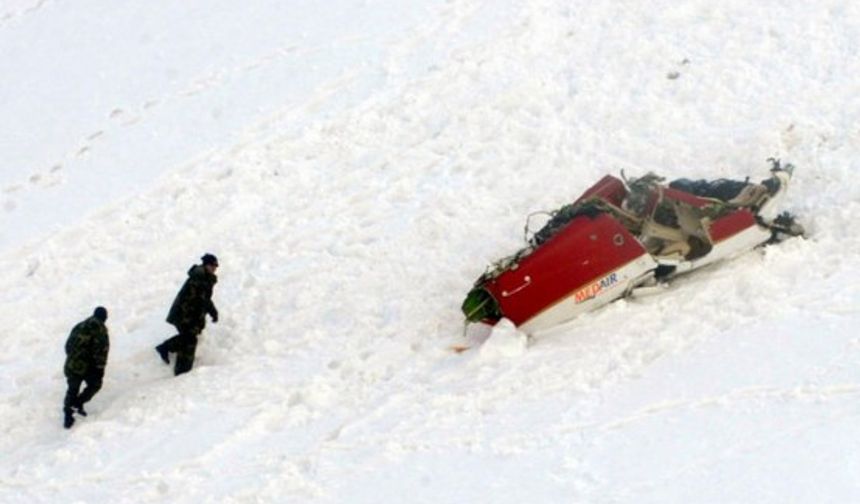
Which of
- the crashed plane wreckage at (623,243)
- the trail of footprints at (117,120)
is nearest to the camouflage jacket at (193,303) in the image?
the crashed plane wreckage at (623,243)

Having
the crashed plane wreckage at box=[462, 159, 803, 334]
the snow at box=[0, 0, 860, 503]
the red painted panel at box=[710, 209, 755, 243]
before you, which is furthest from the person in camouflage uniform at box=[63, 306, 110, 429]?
the red painted panel at box=[710, 209, 755, 243]

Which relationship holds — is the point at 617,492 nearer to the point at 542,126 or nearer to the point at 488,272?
the point at 488,272

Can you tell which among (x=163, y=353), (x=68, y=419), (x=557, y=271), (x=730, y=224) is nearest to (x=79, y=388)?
(x=68, y=419)

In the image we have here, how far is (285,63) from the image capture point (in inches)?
710

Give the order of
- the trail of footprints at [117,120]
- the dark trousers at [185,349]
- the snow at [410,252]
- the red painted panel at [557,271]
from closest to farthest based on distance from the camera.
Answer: the snow at [410,252], the red painted panel at [557,271], the dark trousers at [185,349], the trail of footprints at [117,120]

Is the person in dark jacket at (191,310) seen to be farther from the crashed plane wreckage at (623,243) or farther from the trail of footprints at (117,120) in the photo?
the trail of footprints at (117,120)

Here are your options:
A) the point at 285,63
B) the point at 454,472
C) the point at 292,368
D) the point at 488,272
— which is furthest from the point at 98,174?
the point at 454,472

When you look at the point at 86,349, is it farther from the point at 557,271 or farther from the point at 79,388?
the point at 557,271

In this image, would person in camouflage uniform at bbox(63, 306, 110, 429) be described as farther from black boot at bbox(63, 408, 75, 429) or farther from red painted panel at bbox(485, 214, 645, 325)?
red painted panel at bbox(485, 214, 645, 325)

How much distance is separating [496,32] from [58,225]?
290 inches

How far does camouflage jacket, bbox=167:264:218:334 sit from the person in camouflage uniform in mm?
776

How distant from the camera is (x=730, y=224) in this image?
11609 millimetres

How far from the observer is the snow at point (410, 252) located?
389 inches

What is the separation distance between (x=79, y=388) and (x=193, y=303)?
1.51 meters
